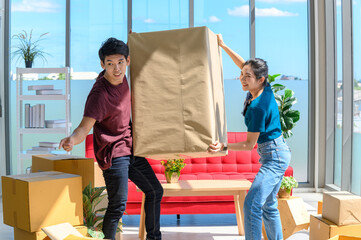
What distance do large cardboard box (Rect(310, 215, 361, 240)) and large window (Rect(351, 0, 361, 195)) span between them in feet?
6.48

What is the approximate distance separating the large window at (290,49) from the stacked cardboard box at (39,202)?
155 inches

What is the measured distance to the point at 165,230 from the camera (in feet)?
13.0

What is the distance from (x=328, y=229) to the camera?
2867 millimetres

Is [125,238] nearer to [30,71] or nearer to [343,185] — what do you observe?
[30,71]

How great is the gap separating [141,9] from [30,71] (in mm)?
1614

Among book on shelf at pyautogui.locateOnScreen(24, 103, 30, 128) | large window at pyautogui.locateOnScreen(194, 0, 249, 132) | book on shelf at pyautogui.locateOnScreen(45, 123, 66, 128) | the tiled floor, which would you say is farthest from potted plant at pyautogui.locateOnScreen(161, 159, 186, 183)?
large window at pyautogui.locateOnScreen(194, 0, 249, 132)

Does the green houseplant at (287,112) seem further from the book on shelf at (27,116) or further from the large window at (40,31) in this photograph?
the book on shelf at (27,116)

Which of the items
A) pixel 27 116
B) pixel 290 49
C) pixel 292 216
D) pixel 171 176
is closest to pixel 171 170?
pixel 171 176

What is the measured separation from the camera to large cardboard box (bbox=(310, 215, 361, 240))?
9.32 feet

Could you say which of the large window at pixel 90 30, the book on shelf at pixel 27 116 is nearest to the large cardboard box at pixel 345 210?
the book on shelf at pixel 27 116

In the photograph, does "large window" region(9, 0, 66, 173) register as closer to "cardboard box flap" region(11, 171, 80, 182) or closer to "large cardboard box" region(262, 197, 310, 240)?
"large cardboard box" region(262, 197, 310, 240)

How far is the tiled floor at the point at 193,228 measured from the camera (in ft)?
12.4

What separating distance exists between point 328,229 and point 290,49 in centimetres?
345

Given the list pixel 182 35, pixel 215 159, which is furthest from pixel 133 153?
pixel 215 159
